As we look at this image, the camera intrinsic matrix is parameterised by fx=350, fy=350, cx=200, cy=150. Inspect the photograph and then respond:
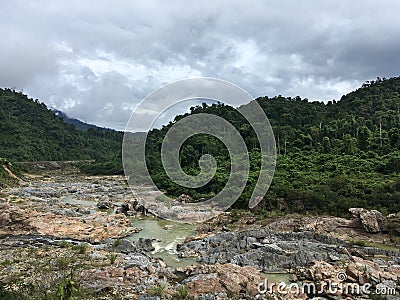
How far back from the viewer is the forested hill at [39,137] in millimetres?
80875

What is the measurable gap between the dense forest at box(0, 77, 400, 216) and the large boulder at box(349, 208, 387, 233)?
6.09 feet

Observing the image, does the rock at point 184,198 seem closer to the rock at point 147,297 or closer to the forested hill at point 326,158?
the forested hill at point 326,158

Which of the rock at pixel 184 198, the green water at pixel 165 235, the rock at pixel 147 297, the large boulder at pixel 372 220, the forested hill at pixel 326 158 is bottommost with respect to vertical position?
the green water at pixel 165 235

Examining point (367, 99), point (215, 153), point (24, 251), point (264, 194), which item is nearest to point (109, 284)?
point (24, 251)

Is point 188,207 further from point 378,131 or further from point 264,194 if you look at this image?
point 378,131

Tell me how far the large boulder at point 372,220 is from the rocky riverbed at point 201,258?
57 mm

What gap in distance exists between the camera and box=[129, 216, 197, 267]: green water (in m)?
16.8

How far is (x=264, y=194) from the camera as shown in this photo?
2669 centimetres

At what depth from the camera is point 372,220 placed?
66.6 ft

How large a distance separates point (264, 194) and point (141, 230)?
961cm

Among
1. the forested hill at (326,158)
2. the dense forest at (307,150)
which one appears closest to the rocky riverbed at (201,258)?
the forested hill at (326,158)

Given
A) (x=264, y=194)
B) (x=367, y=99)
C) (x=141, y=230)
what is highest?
(x=367, y=99)

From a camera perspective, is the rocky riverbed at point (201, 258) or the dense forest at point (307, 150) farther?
the dense forest at point (307, 150)

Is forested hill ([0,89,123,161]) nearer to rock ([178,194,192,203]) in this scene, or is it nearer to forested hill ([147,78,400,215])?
forested hill ([147,78,400,215])
